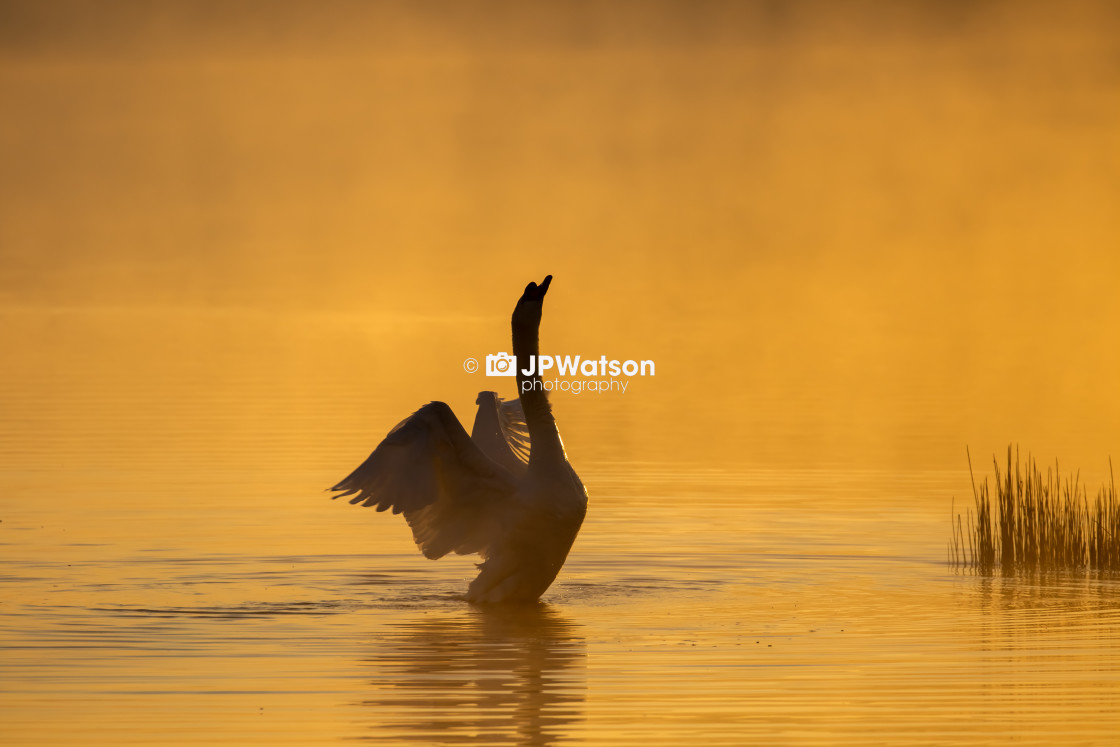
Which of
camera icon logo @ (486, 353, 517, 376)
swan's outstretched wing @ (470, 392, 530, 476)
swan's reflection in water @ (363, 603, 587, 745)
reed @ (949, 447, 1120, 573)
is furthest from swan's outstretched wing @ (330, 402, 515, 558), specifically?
camera icon logo @ (486, 353, 517, 376)

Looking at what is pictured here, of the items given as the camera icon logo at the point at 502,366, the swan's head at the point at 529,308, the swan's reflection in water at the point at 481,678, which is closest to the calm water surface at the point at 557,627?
the swan's reflection in water at the point at 481,678

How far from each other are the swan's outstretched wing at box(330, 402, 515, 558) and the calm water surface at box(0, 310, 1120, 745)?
2.44 ft

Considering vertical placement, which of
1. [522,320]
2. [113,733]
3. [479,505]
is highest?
[522,320]

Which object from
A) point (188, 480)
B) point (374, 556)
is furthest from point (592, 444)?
point (374, 556)

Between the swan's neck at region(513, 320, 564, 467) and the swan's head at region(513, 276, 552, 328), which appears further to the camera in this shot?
the swan's head at region(513, 276, 552, 328)

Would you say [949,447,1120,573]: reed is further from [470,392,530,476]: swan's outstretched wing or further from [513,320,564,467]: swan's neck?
[513,320,564,467]: swan's neck

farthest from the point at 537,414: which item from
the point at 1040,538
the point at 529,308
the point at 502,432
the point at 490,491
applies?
the point at 1040,538

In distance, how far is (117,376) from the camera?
63219 millimetres

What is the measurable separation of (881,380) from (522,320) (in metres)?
48.2

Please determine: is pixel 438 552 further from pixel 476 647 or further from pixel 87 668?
pixel 87 668

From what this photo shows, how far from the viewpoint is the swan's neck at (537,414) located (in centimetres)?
1591

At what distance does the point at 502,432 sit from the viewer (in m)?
18.5

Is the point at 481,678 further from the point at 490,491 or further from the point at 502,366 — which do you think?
the point at 502,366

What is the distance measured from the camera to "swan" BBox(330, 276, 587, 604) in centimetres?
1519
